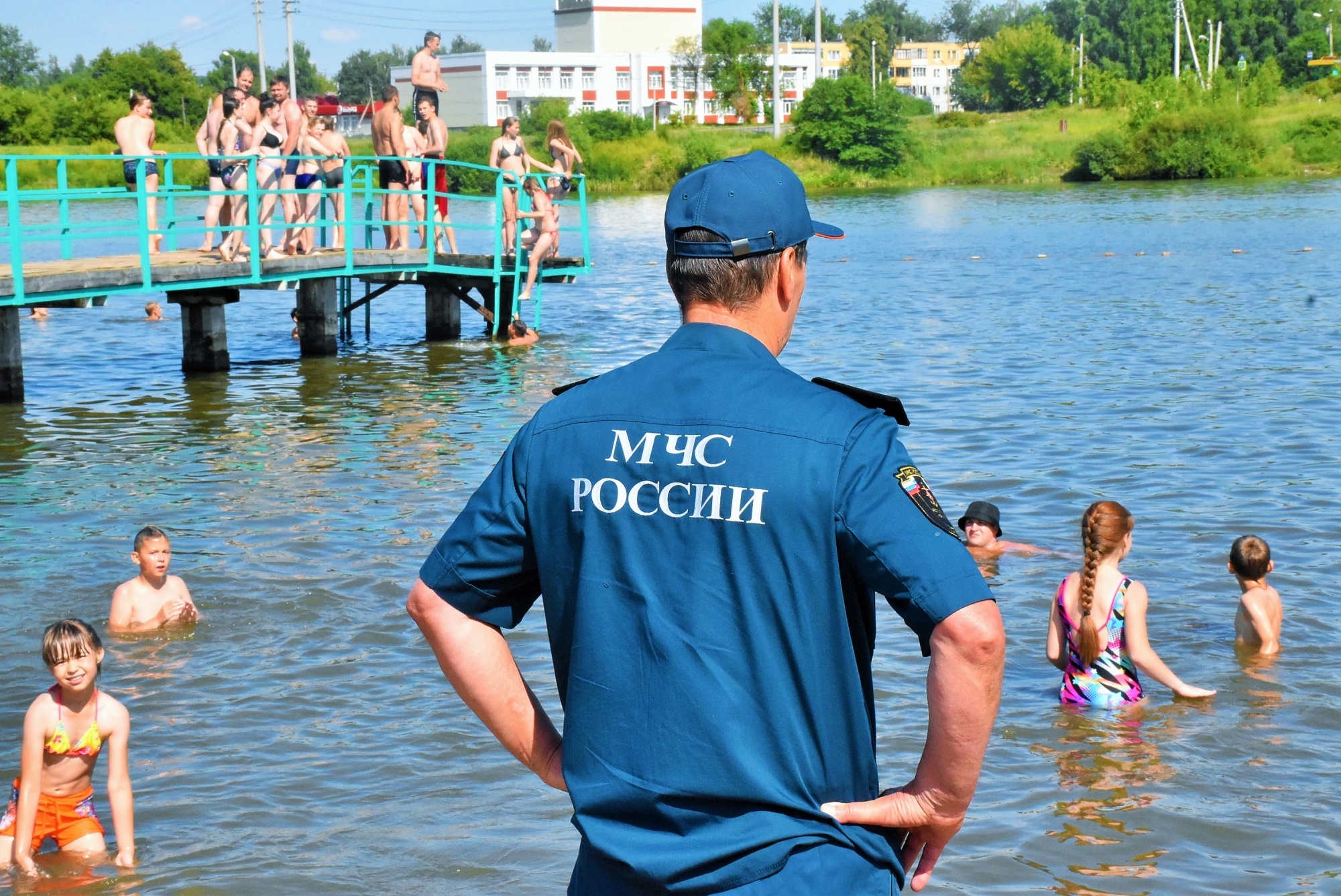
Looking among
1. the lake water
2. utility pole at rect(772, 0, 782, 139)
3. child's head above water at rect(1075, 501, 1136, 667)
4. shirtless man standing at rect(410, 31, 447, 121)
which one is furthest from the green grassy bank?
child's head above water at rect(1075, 501, 1136, 667)

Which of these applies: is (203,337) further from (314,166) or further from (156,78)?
(156,78)

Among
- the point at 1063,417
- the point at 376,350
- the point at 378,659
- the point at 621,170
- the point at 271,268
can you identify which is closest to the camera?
the point at 378,659

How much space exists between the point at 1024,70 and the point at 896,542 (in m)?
114

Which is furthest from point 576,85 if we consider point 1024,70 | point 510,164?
point 510,164

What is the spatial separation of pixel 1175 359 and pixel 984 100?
Answer: 107879 millimetres

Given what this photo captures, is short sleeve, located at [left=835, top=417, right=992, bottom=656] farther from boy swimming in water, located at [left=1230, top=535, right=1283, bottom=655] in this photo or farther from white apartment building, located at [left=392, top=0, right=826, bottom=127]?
white apartment building, located at [left=392, top=0, right=826, bottom=127]

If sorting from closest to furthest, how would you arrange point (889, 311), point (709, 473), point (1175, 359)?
point (709, 473)
point (1175, 359)
point (889, 311)

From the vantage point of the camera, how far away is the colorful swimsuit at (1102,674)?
6.65 metres

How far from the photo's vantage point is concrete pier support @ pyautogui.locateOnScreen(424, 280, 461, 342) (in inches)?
829

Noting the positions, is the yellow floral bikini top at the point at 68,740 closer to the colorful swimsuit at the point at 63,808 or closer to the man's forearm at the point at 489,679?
the colorful swimsuit at the point at 63,808

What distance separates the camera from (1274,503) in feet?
34.7

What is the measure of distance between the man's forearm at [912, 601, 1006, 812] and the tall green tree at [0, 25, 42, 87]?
16242 centimetres

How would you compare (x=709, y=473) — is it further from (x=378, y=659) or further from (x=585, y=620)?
(x=378, y=659)

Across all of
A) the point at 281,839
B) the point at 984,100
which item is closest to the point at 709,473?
the point at 281,839
